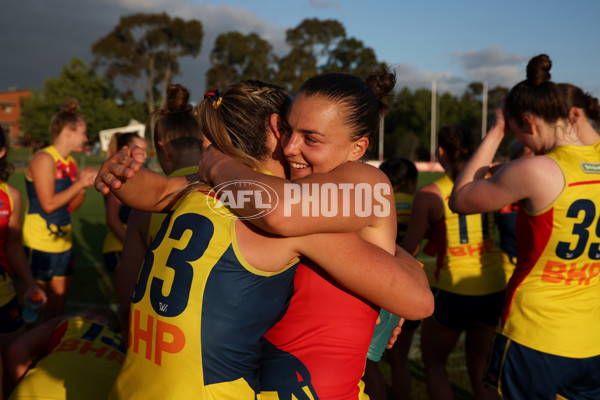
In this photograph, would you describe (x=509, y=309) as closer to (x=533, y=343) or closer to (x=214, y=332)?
(x=533, y=343)

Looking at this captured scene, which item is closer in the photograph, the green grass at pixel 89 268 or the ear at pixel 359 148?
the ear at pixel 359 148

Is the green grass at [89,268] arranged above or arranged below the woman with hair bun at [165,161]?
below

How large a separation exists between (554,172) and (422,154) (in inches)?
1868

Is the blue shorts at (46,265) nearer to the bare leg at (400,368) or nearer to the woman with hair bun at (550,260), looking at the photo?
the bare leg at (400,368)

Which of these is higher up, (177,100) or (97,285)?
(177,100)

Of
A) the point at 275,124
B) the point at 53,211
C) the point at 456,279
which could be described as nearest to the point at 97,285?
the point at 53,211

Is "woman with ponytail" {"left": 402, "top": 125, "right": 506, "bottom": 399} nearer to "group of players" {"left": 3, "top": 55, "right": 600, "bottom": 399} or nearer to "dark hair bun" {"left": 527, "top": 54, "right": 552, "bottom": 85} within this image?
"group of players" {"left": 3, "top": 55, "right": 600, "bottom": 399}

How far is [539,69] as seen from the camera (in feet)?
7.97

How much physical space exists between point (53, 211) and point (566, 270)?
181 inches

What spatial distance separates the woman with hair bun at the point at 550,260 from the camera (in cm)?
230

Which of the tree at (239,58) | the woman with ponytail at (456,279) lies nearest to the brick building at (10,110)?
the tree at (239,58)

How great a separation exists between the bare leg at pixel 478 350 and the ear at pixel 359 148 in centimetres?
232

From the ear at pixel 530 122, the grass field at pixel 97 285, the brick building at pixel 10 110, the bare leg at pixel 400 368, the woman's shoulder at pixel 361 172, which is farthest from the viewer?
the brick building at pixel 10 110

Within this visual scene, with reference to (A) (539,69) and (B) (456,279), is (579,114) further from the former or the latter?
(B) (456,279)
